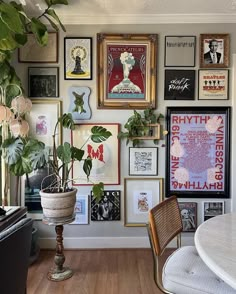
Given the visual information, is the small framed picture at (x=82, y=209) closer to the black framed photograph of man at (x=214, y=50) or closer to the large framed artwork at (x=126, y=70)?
the large framed artwork at (x=126, y=70)

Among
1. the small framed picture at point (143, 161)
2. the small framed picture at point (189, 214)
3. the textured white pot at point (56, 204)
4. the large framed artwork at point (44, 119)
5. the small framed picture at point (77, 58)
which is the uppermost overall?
the small framed picture at point (77, 58)

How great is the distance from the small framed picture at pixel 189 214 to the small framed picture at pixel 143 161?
1.51 feet

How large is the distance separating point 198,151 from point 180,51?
3.37 feet

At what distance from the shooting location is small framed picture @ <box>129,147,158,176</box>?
2941 millimetres

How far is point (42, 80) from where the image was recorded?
291cm

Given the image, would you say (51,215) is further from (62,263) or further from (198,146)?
(198,146)

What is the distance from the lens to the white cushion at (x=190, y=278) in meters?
1.32

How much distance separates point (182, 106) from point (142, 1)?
41.3 inches

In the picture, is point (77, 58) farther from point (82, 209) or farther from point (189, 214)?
point (189, 214)

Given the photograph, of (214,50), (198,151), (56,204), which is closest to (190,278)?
(56,204)

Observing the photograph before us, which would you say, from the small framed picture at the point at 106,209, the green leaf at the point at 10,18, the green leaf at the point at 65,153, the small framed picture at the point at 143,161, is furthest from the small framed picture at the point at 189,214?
the green leaf at the point at 10,18

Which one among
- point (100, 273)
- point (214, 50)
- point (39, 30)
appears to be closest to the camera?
point (39, 30)

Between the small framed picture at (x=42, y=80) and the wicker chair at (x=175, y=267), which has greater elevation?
the small framed picture at (x=42, y=80)

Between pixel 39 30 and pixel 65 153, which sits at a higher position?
pixel 39 30
